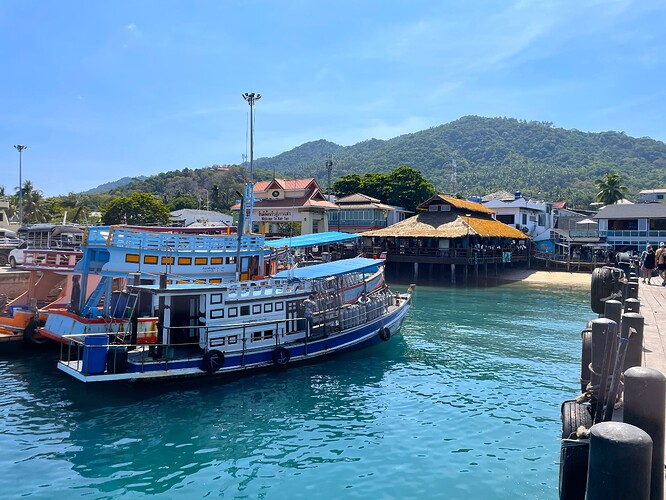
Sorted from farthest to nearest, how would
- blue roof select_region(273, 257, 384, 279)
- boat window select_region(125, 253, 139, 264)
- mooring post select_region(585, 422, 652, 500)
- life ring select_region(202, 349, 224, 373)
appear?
blue roof select_region(273, 257, 384, 279)
boat window select_region(125, 253, 139, 264)
life ring select_region(202, 349, 224, 373)
mooring post select_region(585, 422, 652, 500)

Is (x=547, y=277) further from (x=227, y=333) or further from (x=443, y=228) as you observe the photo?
(x=227, y=333)

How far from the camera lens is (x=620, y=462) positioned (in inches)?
149

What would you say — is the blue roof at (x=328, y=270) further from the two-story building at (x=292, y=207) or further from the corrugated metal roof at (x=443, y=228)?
the two-story building at (x=292, y=207)

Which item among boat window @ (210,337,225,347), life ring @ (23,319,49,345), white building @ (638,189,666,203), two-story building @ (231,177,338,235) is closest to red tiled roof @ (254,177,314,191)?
two-story building @ (231,177,338,235)

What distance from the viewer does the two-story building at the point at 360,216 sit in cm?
6084

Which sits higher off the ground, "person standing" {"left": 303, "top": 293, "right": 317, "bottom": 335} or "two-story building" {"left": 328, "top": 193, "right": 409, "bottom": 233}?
"two-story building" {"left": 328, "top": 193, "right": 409, "bottom": 233}

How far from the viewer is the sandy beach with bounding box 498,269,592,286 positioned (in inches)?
1857

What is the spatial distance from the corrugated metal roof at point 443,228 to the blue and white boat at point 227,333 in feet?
90.8

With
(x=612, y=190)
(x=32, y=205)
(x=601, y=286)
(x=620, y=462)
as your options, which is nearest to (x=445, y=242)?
(x=601, y=286)

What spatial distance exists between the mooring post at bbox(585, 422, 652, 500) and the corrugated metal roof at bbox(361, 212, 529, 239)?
41.9 metres

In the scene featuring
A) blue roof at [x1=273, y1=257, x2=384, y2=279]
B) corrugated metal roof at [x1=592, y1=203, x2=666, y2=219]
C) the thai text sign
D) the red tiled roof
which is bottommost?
blue roof at [x1=273, y1=257, x2=384, y2=279]

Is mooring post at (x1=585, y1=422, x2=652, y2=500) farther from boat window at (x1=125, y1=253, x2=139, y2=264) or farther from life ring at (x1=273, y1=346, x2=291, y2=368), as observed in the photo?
boat window at (x1=125, y1=253, x2=139, y2=264)

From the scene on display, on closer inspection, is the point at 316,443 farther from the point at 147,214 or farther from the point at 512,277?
the point at 147,214

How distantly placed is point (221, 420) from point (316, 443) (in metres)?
2.89
